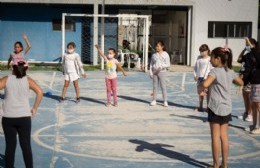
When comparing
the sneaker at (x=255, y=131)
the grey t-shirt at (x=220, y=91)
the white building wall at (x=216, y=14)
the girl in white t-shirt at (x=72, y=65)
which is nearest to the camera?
the grey t-shirt at (x=220, y=91)

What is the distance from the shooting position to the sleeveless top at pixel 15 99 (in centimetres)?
653

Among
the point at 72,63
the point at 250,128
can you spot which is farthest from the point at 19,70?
the point at 72,63

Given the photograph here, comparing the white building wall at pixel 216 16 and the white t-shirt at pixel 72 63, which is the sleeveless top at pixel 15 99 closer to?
the white t-shirt at pixel 72 63

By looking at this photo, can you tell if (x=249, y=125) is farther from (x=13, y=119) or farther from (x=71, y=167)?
(x=13, y=119)

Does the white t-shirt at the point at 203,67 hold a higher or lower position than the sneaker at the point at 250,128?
higher

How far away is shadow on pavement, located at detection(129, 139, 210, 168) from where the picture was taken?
25.6 feet

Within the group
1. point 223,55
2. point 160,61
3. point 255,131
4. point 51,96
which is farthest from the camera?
point 51,96

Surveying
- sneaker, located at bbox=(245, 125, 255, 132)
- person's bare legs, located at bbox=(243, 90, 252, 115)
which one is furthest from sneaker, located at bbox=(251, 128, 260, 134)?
person's bare legs, located at bbox=(243, 90, 252, 115)

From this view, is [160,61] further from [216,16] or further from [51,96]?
[216,16]

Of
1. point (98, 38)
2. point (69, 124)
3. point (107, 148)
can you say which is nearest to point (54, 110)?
point (69, 124)

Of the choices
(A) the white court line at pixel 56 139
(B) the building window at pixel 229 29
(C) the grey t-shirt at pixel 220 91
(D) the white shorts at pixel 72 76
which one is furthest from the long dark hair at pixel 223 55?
(B) the building window at pixel 229 29

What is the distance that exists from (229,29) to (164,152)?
2069 centimetres

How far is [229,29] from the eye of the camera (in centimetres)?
2795

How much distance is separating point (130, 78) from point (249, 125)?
33.3ft
